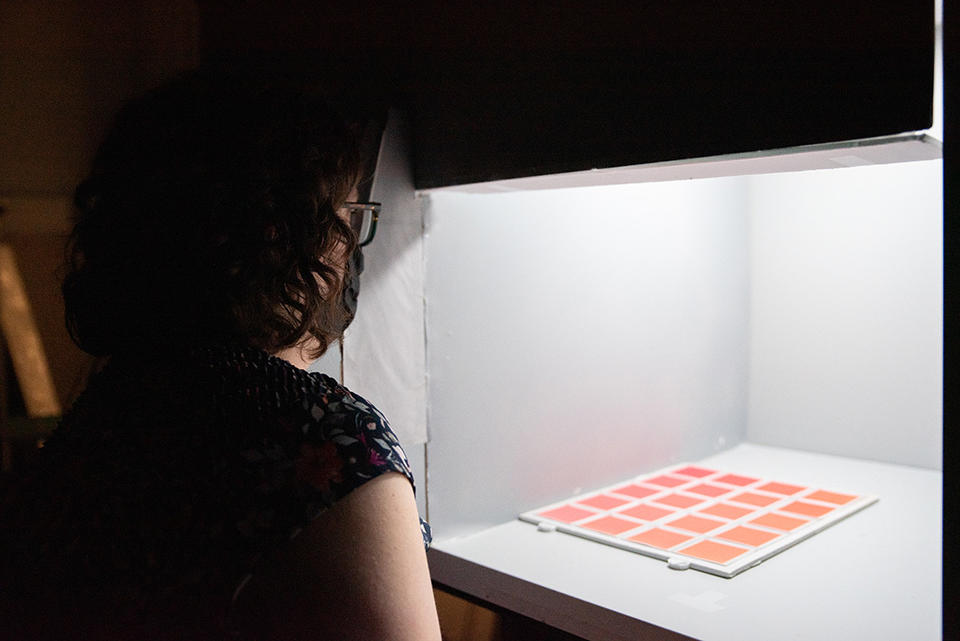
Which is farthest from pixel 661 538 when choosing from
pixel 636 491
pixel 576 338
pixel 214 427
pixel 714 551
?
pixel 214 427

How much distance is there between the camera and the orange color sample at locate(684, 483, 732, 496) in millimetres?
1471

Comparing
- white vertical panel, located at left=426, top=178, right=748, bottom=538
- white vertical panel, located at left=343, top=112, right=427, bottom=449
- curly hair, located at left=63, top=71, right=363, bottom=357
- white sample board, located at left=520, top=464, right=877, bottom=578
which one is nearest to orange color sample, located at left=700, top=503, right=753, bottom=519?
white sample board, located at left=520, top=464, right=877, bottom=578

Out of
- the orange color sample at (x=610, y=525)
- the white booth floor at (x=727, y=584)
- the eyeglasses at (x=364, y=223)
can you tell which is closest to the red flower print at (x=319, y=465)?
the white booth floor at (x=727, y=584)

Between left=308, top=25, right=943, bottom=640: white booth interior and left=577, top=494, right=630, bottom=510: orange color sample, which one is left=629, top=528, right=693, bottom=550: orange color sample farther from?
left=577, top=494, right=630, bottom=510: orange color sample

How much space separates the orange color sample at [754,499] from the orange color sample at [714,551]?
264 mm

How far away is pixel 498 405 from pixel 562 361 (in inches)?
7.2

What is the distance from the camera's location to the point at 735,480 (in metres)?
1.57

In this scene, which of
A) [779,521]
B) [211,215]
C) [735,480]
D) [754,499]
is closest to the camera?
[211,215]

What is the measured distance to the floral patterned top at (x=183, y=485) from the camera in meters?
0.60

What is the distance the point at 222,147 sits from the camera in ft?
2.38

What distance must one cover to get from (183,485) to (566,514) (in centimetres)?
87

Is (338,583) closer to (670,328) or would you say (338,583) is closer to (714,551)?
(714,551)

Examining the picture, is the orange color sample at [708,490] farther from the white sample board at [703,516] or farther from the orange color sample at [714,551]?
the orange color sample at [714,551]
